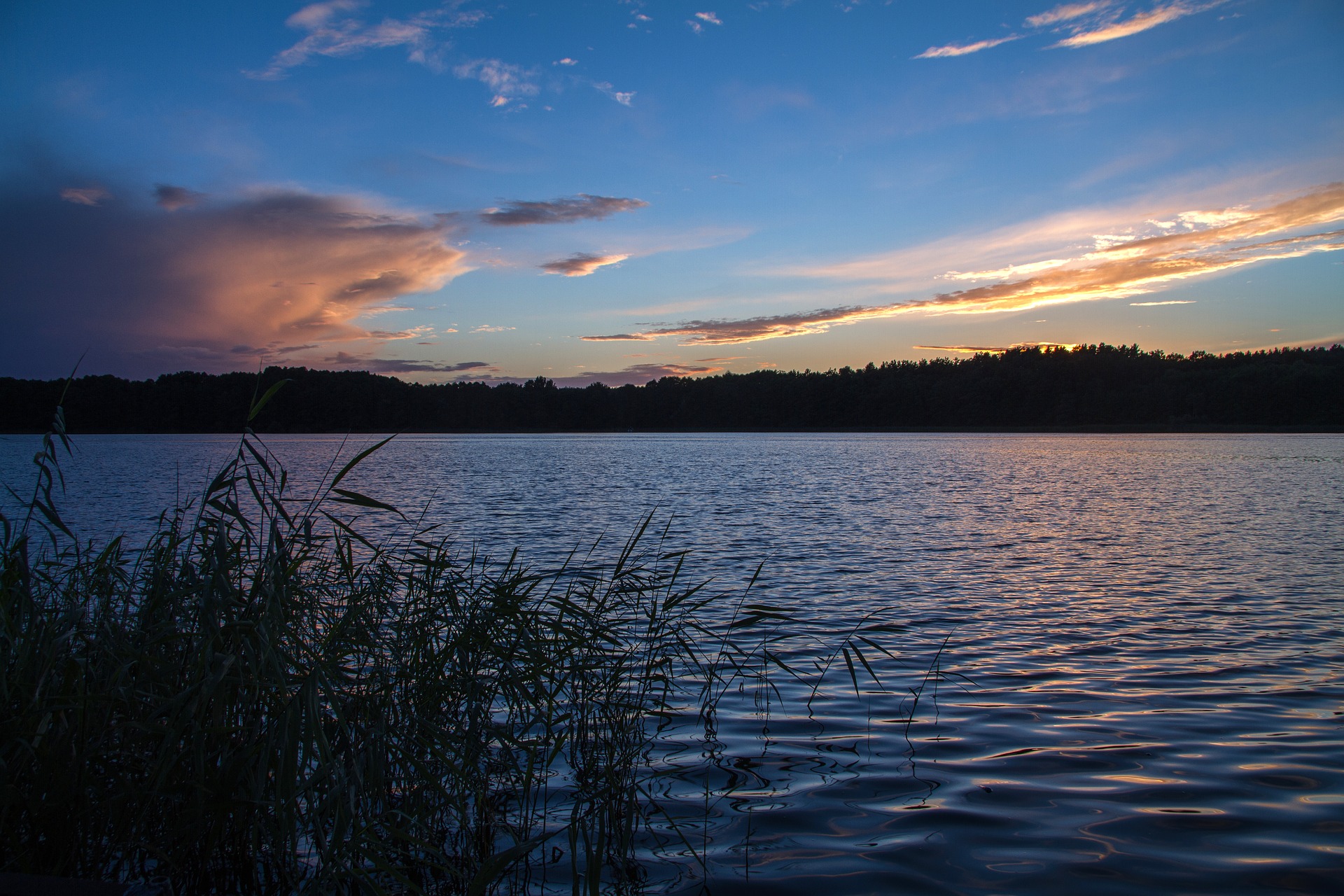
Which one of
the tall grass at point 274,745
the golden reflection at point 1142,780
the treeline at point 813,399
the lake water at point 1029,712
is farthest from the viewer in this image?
the treeline at point 813,399

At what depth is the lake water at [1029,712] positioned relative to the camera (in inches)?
182

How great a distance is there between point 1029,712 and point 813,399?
154928mm

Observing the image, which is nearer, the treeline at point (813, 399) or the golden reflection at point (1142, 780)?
the golden reflection at point (1142, 780)

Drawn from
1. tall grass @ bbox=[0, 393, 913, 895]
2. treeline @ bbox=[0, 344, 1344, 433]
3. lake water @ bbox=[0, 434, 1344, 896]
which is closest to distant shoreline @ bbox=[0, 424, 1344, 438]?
treeline @ bbox=[0, 344, 1344, 433]

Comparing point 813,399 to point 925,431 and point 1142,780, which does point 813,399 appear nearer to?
point 925,431

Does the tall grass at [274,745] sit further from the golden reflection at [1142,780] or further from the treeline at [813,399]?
the treeline at [813,399]

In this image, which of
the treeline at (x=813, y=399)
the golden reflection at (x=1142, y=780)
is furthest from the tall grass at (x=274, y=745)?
the treeline at (x=813, y=399)

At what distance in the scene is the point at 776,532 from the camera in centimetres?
1944

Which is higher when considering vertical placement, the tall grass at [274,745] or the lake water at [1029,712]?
the tall grass at [274,745]

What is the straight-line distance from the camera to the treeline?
367 feet

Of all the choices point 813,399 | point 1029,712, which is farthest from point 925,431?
point 1029,712

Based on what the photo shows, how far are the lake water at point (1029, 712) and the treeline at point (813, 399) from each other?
88214mm

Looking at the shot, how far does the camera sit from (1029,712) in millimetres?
7129

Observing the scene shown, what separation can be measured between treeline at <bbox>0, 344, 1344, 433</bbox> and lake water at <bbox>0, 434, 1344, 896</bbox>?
88.2 metres
